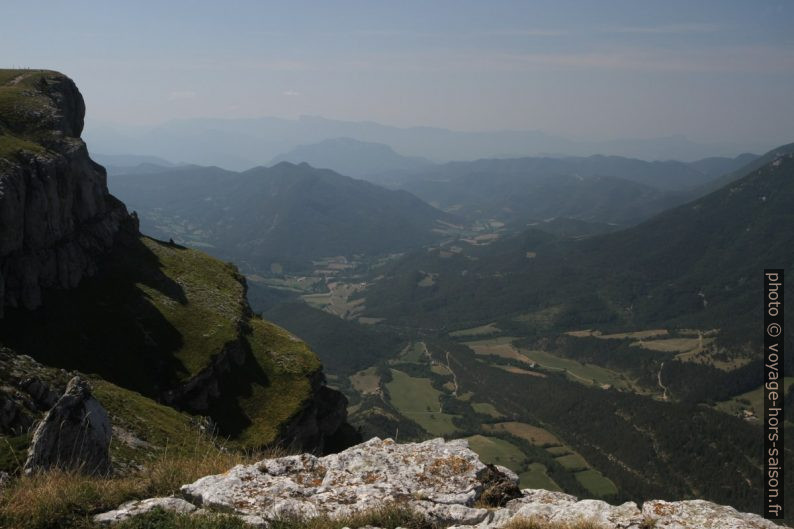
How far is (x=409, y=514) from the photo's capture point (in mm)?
10125

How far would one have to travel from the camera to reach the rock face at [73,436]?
44.9 ft

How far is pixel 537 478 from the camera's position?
136 metres

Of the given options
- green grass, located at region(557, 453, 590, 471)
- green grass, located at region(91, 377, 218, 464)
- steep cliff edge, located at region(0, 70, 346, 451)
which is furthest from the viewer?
green grass, located at region(557, 453, 590, 471)

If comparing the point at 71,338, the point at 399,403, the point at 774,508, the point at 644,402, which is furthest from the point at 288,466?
the point at 644,402

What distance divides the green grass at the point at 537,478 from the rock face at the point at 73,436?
426 ft

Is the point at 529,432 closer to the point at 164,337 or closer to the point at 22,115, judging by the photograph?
the point at 164,337

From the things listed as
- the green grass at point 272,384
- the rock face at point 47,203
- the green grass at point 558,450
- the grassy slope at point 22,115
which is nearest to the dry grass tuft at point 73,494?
the green grass at point 272,384

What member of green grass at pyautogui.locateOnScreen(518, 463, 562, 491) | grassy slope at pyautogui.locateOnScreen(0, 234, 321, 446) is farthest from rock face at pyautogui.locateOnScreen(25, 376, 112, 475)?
green grass at pyautogui.locateOnScreen(518, 463, 562, 491)

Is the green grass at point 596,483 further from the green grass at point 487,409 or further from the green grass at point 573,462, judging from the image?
the green grass at point 487,409

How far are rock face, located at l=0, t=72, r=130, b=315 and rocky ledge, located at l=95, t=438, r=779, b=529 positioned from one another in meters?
39.3

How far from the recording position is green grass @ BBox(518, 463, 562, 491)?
13012cm

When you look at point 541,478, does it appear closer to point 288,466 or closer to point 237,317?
point 237,317

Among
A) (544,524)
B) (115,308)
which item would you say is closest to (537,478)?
(115,308)

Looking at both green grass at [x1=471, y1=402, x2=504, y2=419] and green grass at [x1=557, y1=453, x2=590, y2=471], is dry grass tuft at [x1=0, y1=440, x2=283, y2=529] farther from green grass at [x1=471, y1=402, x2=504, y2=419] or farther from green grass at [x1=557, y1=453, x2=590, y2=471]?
green grass at [x1=471, y1=402, x2=504, y2=419]
